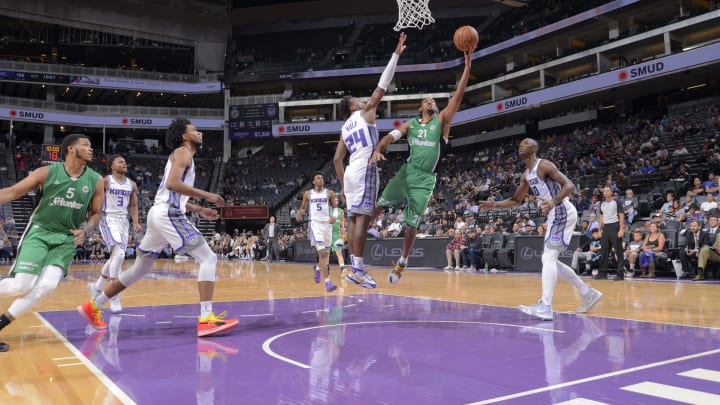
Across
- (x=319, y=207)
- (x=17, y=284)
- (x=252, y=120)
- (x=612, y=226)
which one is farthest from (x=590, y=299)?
(x=252, y=120)

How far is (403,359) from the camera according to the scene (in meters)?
3.92

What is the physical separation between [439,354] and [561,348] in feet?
3.24

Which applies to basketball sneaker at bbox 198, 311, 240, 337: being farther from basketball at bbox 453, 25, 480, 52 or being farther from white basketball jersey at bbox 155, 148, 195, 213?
basketball at bbox 453, 25, 480, 52

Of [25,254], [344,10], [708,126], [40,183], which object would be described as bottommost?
[25,254]

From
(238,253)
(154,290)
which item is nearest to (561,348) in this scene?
(154,290)

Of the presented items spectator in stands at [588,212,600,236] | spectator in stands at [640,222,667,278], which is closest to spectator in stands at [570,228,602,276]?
spectator in stands at [588,212,600,236]

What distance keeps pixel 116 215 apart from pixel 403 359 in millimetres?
5236

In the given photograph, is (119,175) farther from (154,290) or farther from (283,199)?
(283,199)

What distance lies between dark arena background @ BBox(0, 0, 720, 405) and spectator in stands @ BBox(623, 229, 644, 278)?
266mm

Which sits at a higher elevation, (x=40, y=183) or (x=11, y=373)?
(x=40, y=183)

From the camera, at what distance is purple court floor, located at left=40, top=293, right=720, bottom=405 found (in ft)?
9.93

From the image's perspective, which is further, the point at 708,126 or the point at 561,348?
the point at 708,126

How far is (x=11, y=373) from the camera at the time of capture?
140 inches

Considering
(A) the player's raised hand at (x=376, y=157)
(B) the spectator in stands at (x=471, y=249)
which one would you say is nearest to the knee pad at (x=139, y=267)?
(A) the player's raised hand at (x=376, y=157)
